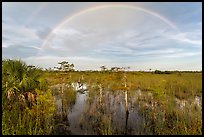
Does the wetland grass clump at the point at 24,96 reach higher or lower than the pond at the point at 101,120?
higher

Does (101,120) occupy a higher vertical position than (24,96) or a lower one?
lower

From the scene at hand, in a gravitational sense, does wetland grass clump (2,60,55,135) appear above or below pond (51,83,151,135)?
above

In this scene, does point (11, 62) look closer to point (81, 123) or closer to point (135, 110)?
point (81, 123)

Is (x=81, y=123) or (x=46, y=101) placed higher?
(x=46, y=101)

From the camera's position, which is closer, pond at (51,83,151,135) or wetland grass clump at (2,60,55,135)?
wetland grass clump at (2,60,55,135)

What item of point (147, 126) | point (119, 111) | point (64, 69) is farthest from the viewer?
point (64, 69)

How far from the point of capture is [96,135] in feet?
26.3

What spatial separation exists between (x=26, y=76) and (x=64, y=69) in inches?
269

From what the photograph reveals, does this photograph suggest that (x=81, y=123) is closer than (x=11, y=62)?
No

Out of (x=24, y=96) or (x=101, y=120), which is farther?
(x=101, y=120)

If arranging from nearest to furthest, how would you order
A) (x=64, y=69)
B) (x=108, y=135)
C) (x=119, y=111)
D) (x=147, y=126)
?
(x=108, y=135), (x=147, y=126), (x=119, y=111), (x=64, y=69)

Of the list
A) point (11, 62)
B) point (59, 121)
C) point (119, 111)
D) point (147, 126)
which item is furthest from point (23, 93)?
point (119, 111)

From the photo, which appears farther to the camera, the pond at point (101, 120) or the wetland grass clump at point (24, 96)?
the pond at point (101, 120)

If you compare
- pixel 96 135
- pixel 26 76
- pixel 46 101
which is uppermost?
pixel 26 76
